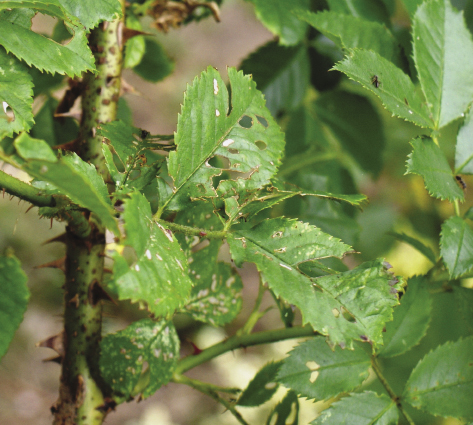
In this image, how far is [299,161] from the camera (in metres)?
0.97

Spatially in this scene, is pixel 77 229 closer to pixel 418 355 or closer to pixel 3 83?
pixel 3 83

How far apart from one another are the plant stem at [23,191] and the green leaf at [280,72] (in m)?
0.63

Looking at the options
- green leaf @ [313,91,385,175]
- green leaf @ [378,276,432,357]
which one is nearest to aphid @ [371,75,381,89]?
green leaf @ [378,276,432,357]

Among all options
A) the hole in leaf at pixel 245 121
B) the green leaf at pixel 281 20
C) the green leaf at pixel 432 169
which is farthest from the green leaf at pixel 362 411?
the green leaf at pixel 281 20

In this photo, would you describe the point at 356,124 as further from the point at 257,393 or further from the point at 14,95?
the point at 14,95

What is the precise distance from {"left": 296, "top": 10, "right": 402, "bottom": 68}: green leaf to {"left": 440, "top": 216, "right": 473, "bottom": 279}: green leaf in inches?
12.2

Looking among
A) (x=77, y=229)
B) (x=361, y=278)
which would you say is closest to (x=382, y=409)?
(x=361, y=278)

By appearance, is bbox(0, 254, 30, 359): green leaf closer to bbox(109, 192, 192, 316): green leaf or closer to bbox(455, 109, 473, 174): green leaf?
bbox(109, 192, 192, 316): green leaf

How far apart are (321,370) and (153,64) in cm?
73

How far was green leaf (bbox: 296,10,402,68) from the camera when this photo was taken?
0.67 m

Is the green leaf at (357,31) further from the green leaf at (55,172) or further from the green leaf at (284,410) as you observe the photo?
the green leaf at (284,410)

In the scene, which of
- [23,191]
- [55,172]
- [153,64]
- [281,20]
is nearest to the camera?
[55,172]

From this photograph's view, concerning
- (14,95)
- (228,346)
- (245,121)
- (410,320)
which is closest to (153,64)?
(245,121)

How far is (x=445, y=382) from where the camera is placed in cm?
61
